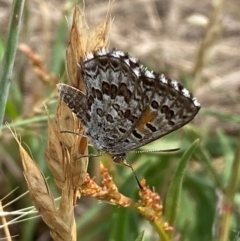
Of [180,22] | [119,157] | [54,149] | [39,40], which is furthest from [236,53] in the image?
[54,149]

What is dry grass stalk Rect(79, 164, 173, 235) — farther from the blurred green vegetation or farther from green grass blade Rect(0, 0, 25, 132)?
the blurred green vegetation

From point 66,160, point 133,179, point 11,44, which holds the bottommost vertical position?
point 133,179

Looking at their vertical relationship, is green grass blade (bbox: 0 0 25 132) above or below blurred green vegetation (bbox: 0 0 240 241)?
above

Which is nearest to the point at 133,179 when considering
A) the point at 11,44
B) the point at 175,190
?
the point at 175,190

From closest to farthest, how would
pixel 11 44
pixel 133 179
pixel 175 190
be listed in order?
pixel 11 44 → pixel 175 190 → pixel 133 179

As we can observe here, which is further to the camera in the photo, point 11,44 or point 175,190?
point 175,190

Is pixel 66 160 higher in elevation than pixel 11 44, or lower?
lower

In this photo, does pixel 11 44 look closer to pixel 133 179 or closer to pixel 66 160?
pixel 66 160

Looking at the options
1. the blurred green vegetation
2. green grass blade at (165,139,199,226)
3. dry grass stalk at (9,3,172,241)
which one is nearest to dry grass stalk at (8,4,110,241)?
dry grass stalk at (9,3,172,241)

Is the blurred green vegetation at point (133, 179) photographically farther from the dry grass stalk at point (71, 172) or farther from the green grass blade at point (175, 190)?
the dry grass stalk at point (71, 172)

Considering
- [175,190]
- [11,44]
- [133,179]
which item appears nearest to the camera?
[11,44]

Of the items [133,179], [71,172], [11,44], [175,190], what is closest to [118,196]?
[71,172]

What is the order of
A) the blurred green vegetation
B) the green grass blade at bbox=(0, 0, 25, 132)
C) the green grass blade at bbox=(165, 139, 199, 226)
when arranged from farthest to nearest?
1. the blurred green vegetation
2. the green grass blade at bbox=(165, 139, 199, 226)
3. the green grass blade at bbox=(0, 0, 25, 132)
